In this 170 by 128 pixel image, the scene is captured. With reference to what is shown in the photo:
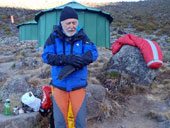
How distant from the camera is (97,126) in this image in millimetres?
3527

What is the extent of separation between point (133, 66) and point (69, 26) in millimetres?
3386

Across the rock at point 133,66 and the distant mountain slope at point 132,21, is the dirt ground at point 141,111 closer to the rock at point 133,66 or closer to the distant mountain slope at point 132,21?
the rock at point 133,66

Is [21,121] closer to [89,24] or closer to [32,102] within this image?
[32,102]

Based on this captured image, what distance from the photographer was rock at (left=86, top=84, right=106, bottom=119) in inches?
146

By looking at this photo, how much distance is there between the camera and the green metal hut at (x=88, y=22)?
10633mm

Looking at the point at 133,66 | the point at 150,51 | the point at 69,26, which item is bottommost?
the point at 133,66

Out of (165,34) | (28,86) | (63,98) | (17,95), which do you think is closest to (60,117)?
(63,98)

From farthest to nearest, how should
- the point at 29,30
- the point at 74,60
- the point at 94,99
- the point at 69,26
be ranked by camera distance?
the point at 29,30
the point at 94,99
the point at 69,26
the point at 74,60

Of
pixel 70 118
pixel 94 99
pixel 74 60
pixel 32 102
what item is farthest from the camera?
pixel 94 99

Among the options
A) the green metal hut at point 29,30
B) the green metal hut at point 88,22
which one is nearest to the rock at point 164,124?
the green metal hut at point 88,22

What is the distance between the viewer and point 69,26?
236cm

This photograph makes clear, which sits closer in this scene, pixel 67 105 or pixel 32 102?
pixel 67 105

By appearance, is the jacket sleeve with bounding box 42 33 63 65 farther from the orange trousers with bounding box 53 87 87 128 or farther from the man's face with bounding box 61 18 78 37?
the orange trousers with bounding box 53 87 87 128

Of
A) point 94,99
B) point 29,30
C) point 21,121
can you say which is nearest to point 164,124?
point 94,99
